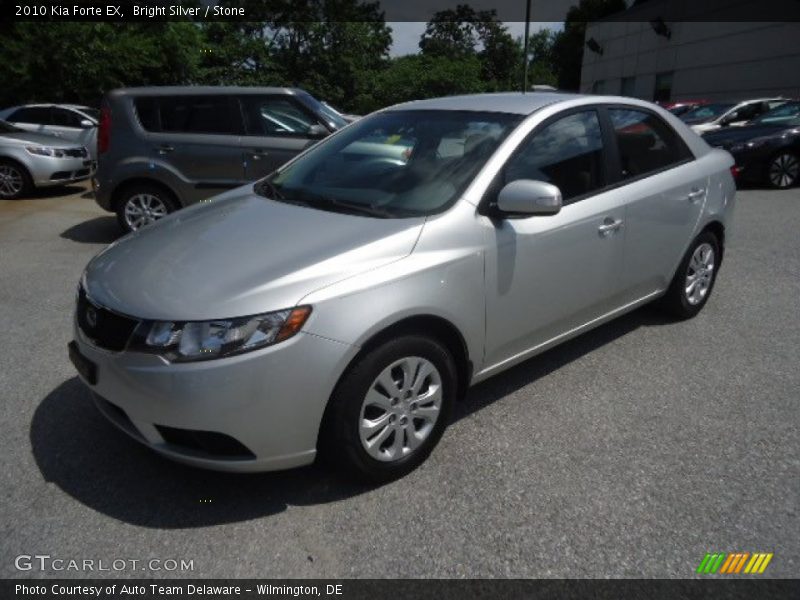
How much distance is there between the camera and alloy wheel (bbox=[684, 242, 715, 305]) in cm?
434

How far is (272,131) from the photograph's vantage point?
696 cm

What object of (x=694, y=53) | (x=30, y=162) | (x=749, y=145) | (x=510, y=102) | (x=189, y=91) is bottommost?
(x=30, y=162)

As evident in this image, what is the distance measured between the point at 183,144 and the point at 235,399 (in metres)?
5.34

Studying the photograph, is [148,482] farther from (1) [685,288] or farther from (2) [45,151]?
(2) [45,151]

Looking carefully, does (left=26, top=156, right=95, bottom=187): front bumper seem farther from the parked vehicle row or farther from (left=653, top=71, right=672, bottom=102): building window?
(left=653, top=71, right=672, bottom=102): building window

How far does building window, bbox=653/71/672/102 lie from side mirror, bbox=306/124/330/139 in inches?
1265

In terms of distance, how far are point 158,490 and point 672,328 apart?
349 centimetres

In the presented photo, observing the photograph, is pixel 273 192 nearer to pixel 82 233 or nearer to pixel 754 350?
pixel 754 350

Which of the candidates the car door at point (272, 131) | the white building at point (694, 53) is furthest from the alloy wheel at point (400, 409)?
the white building at point (694, 53)

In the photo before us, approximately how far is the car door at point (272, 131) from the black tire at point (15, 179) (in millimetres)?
5162

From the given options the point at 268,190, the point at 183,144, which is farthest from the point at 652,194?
the point at 183,144

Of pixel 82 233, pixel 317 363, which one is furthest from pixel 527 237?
pixel 82 233

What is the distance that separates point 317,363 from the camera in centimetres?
229
